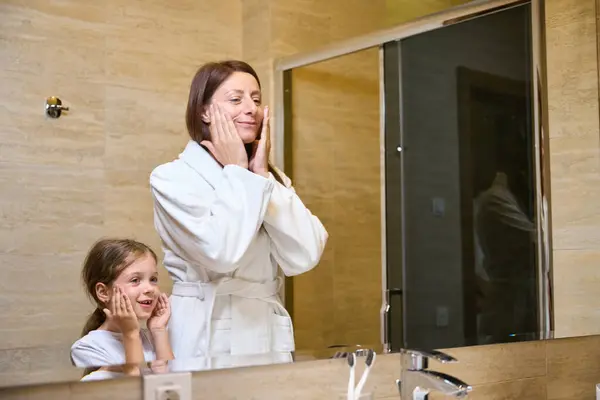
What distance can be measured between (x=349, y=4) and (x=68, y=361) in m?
0.95

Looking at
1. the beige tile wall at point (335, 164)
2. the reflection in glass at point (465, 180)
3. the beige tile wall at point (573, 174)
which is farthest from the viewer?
the beige tile wall at point (573, 174)

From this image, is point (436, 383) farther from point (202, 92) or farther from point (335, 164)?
point (202, 92)

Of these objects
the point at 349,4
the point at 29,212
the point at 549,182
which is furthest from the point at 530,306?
the point at 29,212

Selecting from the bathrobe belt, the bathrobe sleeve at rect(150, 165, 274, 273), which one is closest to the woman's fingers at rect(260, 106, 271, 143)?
the bathrobe sleeve at rect(150, 165, 274, 273)

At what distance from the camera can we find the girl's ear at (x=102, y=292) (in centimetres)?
132

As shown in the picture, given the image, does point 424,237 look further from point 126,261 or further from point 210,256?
point 126,261

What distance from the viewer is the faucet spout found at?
1.39 m

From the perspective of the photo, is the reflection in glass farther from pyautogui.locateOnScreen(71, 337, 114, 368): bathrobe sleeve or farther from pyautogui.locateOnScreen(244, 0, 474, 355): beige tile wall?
pyautogui.locateOnScreen(71, 337, 114, 368): bathrobe sleeve

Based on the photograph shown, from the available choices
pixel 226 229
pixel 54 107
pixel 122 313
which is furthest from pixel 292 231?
pixel 54 107

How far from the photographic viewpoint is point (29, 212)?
4.15ft

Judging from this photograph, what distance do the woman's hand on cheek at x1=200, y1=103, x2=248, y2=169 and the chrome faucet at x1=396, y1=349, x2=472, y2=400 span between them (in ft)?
1.64

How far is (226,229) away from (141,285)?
7.3 inches

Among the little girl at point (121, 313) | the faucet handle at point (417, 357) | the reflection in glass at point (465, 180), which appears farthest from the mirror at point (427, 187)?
the little girl at point (121, 313)

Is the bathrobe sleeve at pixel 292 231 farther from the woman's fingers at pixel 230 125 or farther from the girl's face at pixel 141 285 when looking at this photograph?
the girl's face at pixel 141 285
